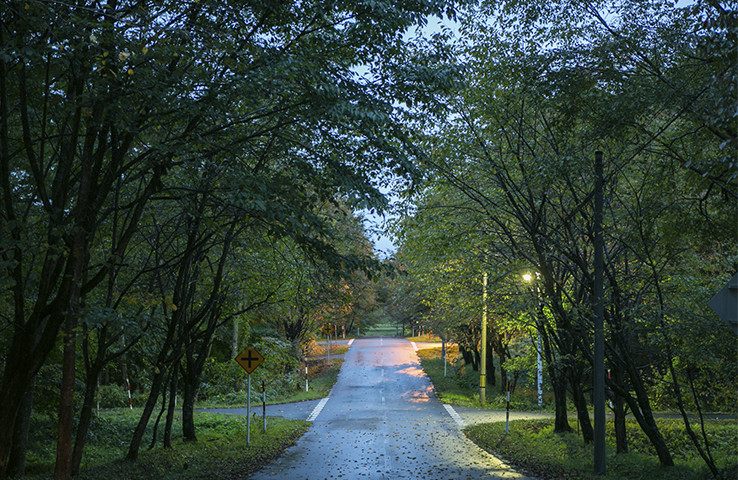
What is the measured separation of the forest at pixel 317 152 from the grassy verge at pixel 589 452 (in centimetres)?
81

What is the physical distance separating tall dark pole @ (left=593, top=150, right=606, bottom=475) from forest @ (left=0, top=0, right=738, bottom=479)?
0.16 m

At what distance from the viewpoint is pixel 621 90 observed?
1023cm

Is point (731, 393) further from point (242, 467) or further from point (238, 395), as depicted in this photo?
point (238, 395)

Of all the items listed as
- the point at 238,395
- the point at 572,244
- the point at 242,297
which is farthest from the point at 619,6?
the point at 238,395

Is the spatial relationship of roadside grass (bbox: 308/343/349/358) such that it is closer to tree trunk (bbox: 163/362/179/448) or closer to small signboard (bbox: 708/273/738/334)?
tree trunk (bbox: 163/362/179/448)

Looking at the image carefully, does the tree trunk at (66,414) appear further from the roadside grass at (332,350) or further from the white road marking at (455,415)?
the roadside grass at (332,350)

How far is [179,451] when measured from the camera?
49.9 ft

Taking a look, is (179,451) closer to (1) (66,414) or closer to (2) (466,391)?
(1) (66,414)

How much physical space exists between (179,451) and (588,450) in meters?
9.94

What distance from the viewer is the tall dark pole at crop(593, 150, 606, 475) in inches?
448

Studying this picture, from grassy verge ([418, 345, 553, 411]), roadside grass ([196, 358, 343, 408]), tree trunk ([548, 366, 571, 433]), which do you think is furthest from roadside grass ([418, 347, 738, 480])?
roadside grass ([196, 358, 343, 408])

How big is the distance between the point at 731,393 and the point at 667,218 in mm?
7300

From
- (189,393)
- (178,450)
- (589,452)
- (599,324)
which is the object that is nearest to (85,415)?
(178,450)

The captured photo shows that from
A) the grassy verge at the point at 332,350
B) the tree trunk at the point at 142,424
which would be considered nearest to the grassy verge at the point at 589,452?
the tree trunk at the point at 142,424
